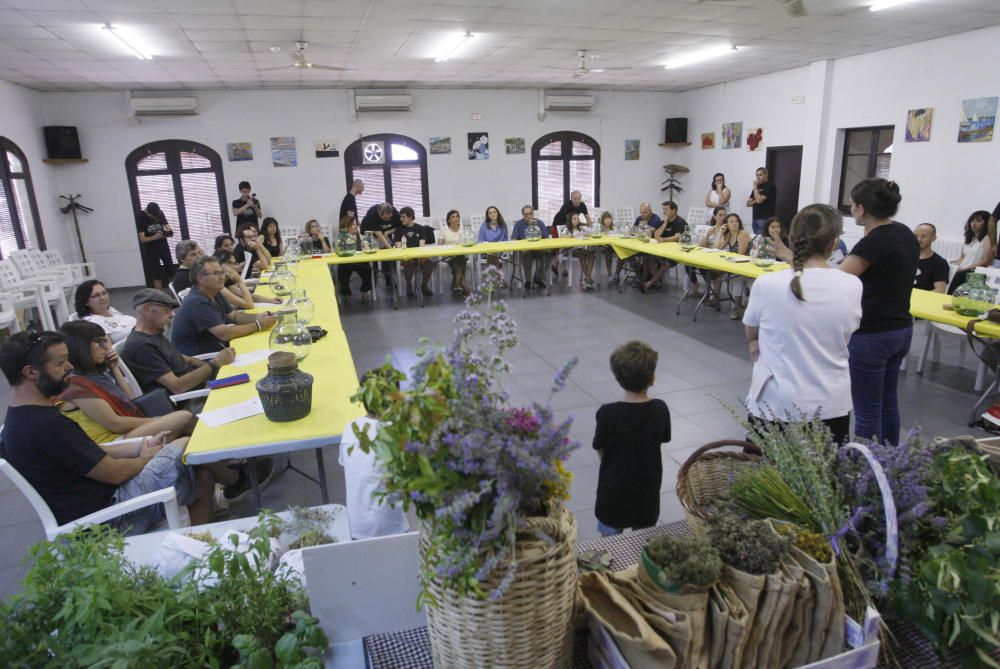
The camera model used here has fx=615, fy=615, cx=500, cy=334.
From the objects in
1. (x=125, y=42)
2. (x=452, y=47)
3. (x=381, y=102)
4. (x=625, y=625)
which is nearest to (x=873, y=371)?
(x=625, y=625)

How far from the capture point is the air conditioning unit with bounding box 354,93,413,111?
33.6 feet

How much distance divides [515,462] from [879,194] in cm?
223

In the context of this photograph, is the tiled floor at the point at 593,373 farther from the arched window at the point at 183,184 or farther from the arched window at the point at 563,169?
the arched window at the point at 563,169

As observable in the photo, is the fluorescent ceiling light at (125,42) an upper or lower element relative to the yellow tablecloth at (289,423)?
upper

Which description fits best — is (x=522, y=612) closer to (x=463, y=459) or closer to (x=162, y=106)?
(x=463, y=459)

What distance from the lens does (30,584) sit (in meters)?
1.00

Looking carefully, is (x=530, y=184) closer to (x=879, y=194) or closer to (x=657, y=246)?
(x=657, y=246)

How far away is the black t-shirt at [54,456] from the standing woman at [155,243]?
8336mm

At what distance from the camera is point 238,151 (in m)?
10.1

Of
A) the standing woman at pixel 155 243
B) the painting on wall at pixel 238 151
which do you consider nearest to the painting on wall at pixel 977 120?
the painting on wall at pixel 238 151

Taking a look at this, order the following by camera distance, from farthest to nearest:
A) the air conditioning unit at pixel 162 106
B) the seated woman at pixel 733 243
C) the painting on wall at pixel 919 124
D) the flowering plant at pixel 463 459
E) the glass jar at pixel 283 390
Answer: the air conditioning unit at pixel 162 106 → the painting on wall at pixel 919 124 → the seated woman at pixel 733 243 → the glass jar at pixel 283 390 → the flowering plant at pixel 463 459

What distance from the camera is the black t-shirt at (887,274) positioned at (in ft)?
7.98

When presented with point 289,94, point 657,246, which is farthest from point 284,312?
point 289,94

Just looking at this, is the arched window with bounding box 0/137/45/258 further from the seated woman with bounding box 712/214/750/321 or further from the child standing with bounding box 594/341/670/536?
the seated woman with bounding box 712/214/750/321
